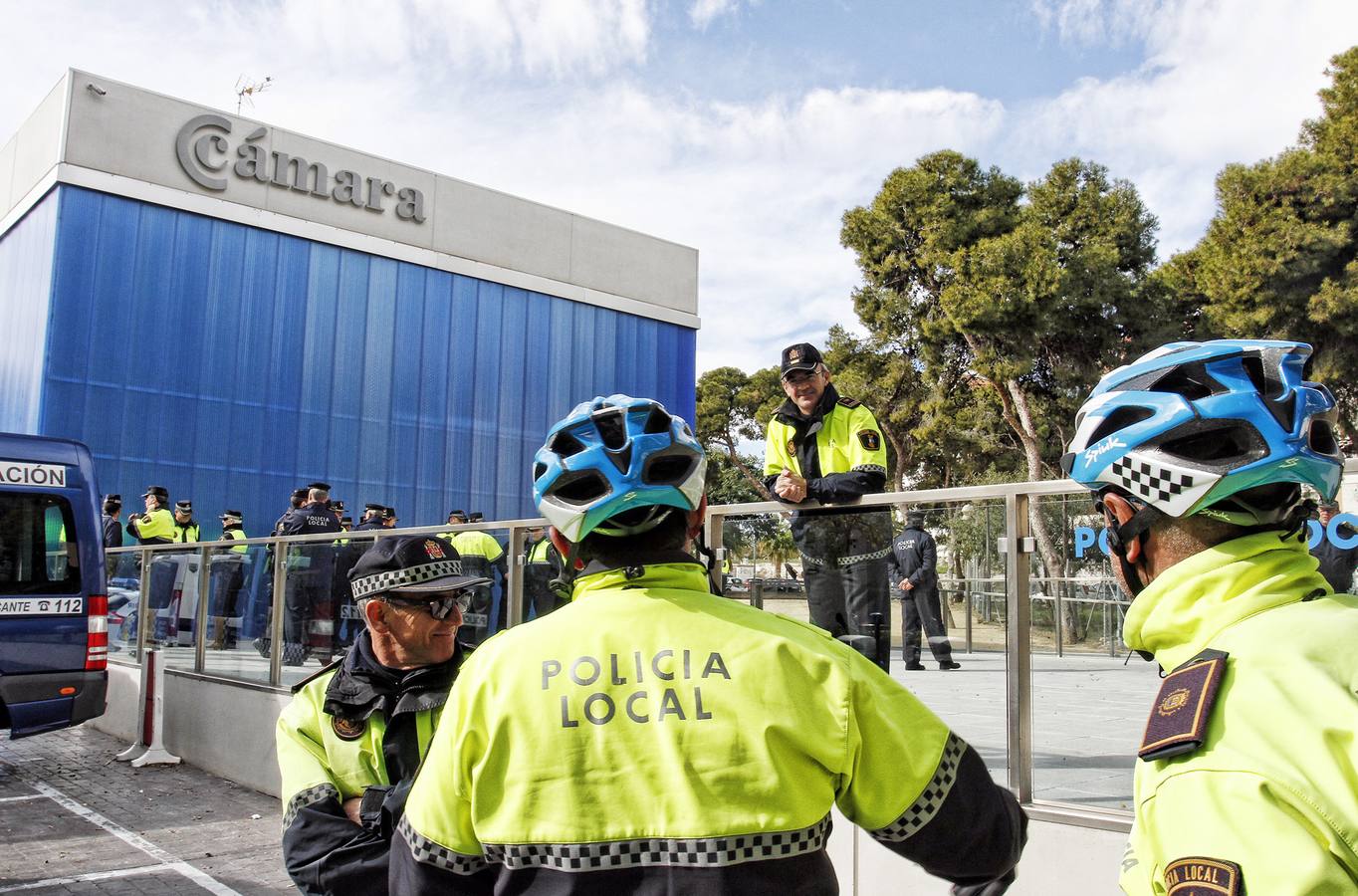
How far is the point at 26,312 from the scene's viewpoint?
2497 centimetres

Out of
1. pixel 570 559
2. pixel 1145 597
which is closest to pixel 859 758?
pixel 1145 597

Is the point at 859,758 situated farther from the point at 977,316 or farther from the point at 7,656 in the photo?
the point at 977,316

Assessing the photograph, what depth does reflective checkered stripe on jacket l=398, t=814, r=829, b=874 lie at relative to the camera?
1.70 m

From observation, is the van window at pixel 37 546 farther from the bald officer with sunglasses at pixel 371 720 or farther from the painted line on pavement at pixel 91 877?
the bald officer with sunglasses at pixel 371 720

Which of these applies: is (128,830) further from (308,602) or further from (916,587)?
(916,587)

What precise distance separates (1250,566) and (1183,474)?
170 millimetres

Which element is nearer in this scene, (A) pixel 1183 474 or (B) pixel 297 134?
(A) pixel 1183 474

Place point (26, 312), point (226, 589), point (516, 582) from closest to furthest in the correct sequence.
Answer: point (516, 582), point (226, 589), point (26, 312)

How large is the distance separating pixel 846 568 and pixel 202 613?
7.63 metres

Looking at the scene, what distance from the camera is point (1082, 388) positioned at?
Answer: 23953 millimetres

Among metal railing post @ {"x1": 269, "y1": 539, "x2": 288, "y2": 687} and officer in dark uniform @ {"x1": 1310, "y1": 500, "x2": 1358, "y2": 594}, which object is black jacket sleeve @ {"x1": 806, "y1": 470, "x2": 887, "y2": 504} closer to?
officer in dark uniform @ {"x1": 1310, "y1": 500, "x2": 1358, "y2": 594}

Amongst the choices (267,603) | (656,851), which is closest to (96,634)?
(267,603)

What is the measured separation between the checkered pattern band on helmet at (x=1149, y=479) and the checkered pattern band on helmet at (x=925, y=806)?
542mm

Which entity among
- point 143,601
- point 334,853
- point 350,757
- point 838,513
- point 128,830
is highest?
point 838,513
